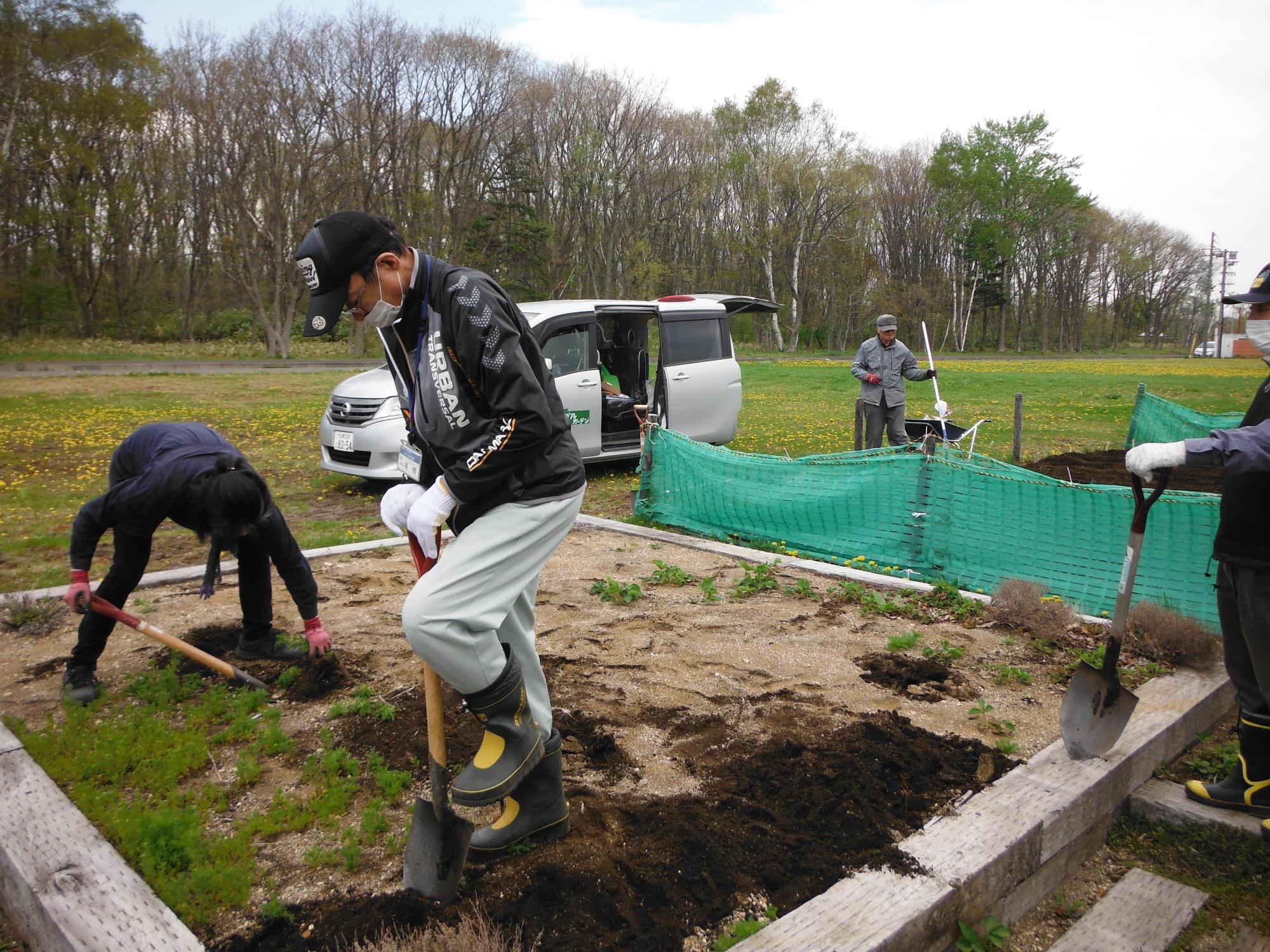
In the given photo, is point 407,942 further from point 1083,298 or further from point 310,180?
point 1083,298

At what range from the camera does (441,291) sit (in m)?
2.59

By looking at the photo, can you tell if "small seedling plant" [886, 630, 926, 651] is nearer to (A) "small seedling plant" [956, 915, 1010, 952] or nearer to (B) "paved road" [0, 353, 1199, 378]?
(A) "small seedling plant" [956, 915, 1010, 952]

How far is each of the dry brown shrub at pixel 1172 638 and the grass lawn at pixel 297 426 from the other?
200 inches

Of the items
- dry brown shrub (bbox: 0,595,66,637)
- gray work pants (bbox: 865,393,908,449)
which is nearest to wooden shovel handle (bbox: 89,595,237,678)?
dry brown shrub (bbox: 0,595,66,637)

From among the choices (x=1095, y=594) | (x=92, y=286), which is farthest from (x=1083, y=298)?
(x=1095, y=594)

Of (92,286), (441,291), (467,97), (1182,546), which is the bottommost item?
(1182,546)

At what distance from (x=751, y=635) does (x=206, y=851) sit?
2.99 m

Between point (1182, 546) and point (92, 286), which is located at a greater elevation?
point (92, 286)

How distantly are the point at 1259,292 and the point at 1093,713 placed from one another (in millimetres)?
1742

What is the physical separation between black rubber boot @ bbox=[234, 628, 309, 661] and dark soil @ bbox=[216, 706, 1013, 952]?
1.21 meters

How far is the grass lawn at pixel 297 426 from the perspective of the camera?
7824mm

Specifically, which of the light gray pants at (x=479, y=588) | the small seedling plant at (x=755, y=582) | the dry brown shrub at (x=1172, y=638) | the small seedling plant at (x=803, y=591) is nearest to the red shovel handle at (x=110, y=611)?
the light gray pants at (x=479, y=588)

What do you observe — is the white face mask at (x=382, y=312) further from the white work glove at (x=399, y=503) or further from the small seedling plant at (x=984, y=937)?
the small seedling plant at (x=984, y=937)

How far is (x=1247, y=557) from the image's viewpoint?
3.16 m
